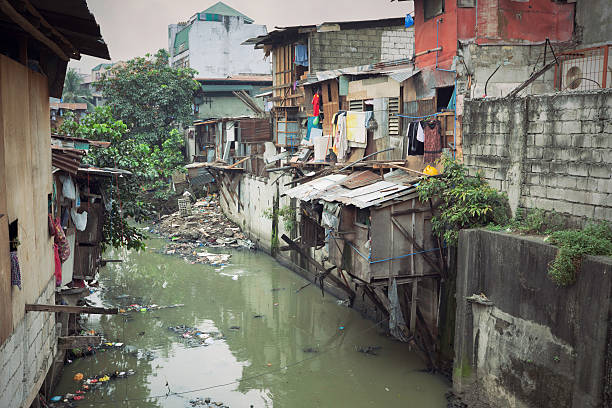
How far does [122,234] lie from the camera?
485 inches

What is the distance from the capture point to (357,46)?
787 inches

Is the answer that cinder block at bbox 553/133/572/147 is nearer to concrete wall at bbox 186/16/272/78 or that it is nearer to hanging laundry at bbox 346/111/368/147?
hanging laundry at bbox 346/111/368/147

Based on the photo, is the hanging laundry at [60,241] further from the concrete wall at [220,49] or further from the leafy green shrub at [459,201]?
the concrete wall at [220,49]

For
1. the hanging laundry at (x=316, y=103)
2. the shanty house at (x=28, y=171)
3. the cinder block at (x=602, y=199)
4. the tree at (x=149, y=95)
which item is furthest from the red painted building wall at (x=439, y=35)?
the tree at (x=149, y=95)

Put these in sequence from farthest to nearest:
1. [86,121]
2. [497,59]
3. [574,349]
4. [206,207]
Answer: [206,207] < [86,121] < [497,59] < [574,349]

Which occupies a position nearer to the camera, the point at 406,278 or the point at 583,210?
the point at 583,210

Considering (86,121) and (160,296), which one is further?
(160,296)

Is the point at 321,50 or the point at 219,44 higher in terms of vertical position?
the point at 219,44

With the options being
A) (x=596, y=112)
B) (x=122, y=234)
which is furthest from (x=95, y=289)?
(x=596, y=112)

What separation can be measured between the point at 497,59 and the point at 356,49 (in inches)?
394

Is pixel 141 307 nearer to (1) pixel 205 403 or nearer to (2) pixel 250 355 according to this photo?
(2) pixel 250 355

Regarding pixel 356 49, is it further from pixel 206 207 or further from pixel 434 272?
pixel 434 272

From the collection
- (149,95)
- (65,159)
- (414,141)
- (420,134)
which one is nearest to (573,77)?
(420,134)

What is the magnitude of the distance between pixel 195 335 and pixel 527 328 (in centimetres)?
753
